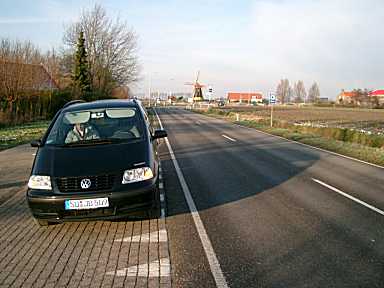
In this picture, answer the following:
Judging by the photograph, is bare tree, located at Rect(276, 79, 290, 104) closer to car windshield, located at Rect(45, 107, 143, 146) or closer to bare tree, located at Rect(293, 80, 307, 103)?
bare tree, located at Rect(293, 80, 307, 103)

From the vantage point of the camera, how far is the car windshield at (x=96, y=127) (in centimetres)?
621

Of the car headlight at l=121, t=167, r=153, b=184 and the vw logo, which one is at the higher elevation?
the car headlight at l=121, t=167, r=153, b=184

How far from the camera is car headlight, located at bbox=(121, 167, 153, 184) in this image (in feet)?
17.4

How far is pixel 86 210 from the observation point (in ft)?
16.8

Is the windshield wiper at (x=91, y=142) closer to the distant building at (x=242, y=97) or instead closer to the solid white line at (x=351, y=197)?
the solid white line at (x=351, y=197)

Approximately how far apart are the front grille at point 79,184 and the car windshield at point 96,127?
965mm

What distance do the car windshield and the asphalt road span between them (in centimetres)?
155

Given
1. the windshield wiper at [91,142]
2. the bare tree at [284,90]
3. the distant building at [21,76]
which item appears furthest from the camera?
the bare tree at [284,90]

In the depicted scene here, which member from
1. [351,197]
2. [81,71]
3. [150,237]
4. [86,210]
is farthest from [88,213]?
[81,71]

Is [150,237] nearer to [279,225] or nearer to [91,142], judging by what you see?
[91,142]

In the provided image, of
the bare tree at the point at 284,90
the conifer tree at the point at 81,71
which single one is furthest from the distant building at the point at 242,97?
the conifer tree at the point at 81,71

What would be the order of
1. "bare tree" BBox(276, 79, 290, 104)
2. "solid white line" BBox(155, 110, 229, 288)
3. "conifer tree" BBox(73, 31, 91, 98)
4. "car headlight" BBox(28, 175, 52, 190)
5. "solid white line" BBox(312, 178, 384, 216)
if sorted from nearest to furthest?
"solid white line" BBox(155, 110, 229, 288) → "car headlight" BBox(28, 175, 52, 190) → "solid white line" BBox(312, 178, 384, 216) → "conifer tree" BBox(73, 31, 91, 98) → "bare tree" BBox(276, 79, 290, 104)

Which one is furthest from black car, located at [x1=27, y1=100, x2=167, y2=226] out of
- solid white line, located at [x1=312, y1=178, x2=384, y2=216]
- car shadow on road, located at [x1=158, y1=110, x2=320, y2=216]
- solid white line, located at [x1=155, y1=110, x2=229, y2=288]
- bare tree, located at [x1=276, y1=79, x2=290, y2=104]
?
bare tree, located at [x1=276, y1=79, x2=290, y2=104]

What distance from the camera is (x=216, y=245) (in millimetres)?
4930
